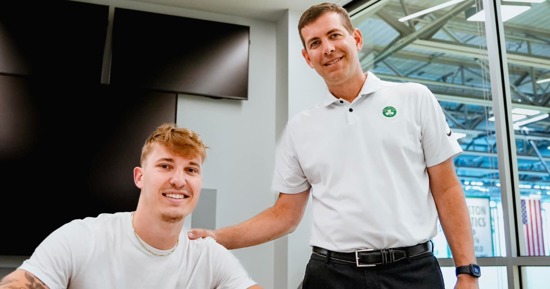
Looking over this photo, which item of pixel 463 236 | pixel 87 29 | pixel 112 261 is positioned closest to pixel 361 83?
pixel 463 236

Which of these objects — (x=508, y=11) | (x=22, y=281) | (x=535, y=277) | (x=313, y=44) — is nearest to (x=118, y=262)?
(x=22, y=281)

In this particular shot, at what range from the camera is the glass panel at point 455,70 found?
2.91 m

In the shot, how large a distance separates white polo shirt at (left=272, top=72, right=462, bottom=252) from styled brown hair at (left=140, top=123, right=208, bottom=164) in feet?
1.41

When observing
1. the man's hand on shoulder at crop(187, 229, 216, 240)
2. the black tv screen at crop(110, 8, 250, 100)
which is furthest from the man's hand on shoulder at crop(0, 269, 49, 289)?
the black tv screen at crop(110, 8, 250, 100)

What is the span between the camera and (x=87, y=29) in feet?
12.5

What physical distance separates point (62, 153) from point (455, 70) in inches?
111

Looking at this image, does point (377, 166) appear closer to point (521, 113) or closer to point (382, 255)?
point (382, 255)

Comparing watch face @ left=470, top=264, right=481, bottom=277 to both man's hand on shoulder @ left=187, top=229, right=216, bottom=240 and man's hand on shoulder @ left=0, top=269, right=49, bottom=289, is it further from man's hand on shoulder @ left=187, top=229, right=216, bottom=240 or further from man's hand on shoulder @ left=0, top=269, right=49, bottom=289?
man's hand on shoulder @ left=0, top=269, right=49, bottom=289

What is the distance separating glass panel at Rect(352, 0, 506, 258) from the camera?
2912 millimetres

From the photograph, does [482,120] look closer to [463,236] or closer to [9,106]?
[463,236]

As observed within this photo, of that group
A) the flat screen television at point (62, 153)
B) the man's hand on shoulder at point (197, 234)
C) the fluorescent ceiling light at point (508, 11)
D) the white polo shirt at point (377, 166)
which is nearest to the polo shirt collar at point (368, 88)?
the white polo shirt at point (377, 166)

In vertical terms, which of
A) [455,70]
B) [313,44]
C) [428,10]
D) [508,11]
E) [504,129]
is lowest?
[504,129]

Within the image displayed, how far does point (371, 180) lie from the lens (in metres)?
1.73

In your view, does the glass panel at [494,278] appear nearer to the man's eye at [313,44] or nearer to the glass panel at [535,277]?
the glass panel at [535,277]
